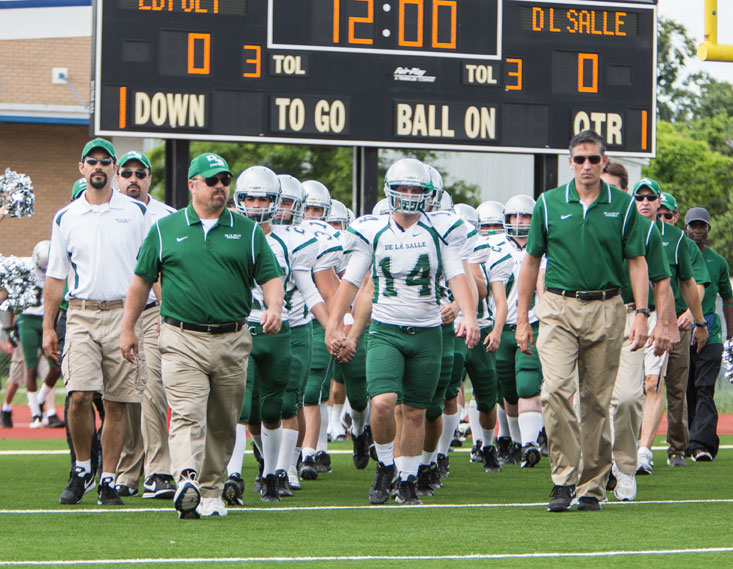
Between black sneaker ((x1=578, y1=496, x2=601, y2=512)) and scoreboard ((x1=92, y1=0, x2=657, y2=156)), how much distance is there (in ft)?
23.0

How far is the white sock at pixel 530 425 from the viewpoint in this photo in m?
11.7

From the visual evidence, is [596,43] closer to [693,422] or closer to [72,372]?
[693,422]

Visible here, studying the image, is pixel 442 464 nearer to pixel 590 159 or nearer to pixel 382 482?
pixel 382 482

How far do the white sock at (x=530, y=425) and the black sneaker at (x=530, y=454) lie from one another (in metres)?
0.04

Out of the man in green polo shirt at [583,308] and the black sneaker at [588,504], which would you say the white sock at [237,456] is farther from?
the black sneaker at [588,504]

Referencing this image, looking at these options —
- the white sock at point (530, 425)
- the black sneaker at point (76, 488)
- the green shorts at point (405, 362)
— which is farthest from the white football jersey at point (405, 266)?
the white sock at point (530, 425)

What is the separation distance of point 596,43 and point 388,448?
25.7 ft

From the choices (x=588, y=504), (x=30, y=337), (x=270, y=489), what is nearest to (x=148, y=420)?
(x=270, y=489)

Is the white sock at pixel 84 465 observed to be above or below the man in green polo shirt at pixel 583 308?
below

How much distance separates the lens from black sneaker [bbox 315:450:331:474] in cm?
1155

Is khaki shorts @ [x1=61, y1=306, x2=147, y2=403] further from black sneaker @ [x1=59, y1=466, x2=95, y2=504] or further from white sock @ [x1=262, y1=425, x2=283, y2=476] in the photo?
white sock @ [x1=262, y1=425, x2=283, y2=476]

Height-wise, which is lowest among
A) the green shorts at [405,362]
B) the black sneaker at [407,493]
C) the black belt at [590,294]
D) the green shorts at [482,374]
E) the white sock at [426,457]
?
the black sneaker at [407,493]

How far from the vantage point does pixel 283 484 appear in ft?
31.8

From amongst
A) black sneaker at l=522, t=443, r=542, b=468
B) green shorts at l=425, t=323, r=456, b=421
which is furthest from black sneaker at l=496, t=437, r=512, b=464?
green shorts at l=425, t=323, r=456, b=421
